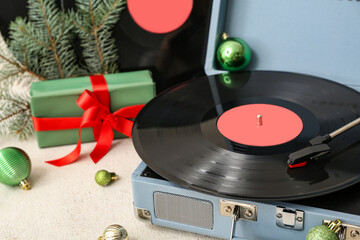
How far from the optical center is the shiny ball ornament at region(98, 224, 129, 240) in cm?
75

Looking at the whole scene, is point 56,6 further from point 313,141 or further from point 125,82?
point 313,141

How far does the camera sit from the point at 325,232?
25.0 inches

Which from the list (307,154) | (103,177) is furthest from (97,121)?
(307,154)

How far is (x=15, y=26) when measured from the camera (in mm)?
1120

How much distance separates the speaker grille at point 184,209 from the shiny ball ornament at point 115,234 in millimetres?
67

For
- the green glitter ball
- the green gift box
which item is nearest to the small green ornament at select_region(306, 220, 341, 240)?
the green glitter ball

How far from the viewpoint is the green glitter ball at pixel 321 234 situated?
63cm

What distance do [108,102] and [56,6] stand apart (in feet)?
0.97

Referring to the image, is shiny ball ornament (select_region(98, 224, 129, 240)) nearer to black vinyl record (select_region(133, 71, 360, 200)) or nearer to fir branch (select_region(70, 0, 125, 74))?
black vinyl record (select_region(133, 71, 360, 200))

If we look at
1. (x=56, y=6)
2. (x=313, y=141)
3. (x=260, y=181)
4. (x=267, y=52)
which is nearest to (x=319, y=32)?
(x=267, y=52)

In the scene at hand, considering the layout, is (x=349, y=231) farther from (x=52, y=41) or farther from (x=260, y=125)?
(x=52, y=41)

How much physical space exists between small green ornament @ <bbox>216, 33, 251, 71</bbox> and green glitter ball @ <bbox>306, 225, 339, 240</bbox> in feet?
1.58

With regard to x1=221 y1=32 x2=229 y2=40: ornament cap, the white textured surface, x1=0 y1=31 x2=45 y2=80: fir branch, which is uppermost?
x1=221 y1=32 x2=229 y2=40: ornament cap

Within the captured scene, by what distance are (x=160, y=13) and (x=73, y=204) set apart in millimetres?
516
